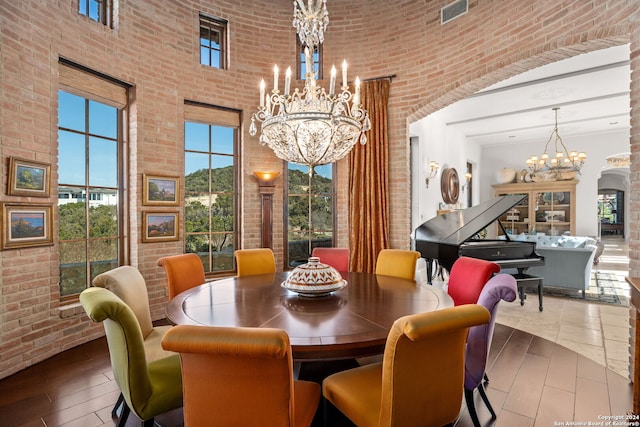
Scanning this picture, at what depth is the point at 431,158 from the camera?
22.1 feet

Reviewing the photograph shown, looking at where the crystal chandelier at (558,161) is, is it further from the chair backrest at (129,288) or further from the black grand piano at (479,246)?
the chair backrest at (129,288)

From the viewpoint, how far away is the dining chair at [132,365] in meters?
1.45

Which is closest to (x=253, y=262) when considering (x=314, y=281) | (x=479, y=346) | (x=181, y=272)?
(x=181, y=272)

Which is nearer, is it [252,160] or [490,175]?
[252,160]

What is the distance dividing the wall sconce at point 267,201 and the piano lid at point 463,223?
2100mm

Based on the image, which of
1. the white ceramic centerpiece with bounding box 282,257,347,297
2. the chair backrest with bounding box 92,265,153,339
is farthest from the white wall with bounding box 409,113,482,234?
the chair backrest with bounding box 92,265,153,339

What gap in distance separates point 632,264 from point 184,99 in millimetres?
4462

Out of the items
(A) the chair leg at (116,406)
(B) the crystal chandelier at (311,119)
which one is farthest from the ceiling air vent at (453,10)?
(A) the chair leg at (116,406)

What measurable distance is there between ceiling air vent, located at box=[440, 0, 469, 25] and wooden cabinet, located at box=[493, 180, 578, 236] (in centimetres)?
631

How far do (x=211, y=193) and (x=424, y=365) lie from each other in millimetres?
3623

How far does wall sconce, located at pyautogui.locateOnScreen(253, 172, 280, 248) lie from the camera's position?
435 cm

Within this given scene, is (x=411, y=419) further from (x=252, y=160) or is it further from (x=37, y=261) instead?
(x=252, y=160)

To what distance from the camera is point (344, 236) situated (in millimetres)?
4621

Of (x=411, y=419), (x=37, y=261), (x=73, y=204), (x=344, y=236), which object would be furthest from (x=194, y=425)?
(x=344, y=236)
